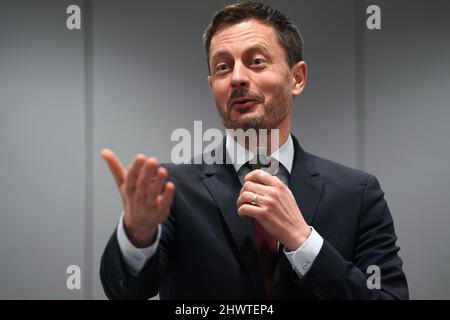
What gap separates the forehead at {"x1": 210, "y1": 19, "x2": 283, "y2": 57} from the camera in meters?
0.98

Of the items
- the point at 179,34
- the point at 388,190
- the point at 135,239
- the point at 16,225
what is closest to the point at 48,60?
the point at 179,34

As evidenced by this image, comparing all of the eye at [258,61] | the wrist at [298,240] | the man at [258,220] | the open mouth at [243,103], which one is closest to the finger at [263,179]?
the man at [258,220]

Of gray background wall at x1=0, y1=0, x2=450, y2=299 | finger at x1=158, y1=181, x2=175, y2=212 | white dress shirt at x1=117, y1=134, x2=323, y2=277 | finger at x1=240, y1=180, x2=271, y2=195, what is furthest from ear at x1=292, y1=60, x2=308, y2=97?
gray background wall at x1=0, y1=0, x2=450, y2=299

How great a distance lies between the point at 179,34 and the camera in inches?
73.8

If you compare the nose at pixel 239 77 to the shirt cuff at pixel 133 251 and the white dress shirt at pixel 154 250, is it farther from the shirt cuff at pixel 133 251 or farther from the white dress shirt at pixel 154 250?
the shirt cuff at pixel 133 251

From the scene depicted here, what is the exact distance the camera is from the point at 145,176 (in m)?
0.63

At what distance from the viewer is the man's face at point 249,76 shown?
960 mm

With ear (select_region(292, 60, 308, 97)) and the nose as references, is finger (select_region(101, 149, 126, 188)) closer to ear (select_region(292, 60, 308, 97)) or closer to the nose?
the nose

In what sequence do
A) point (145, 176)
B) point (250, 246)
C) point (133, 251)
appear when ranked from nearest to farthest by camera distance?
point (145, 176) < point (133, 251) < point (250, 246)

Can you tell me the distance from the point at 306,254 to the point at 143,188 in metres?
0.38

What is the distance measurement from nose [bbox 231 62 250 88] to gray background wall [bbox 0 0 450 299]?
2.96 feet

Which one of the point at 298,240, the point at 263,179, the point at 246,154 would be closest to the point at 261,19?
the point at 246,154

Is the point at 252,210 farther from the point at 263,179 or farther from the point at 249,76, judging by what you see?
the point at 249,76
